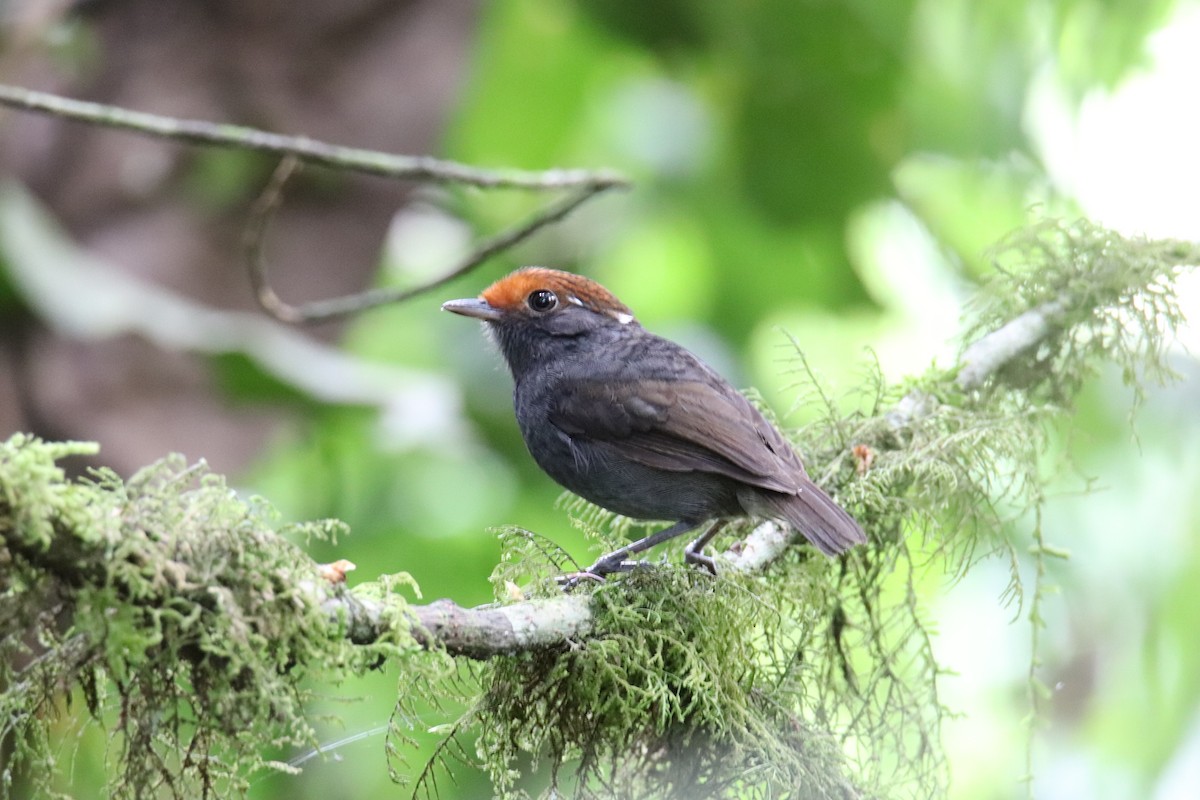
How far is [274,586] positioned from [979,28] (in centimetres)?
495

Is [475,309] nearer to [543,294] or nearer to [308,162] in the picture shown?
[543,294]

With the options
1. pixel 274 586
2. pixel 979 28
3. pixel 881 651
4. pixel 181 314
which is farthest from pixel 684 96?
pixel 274 586

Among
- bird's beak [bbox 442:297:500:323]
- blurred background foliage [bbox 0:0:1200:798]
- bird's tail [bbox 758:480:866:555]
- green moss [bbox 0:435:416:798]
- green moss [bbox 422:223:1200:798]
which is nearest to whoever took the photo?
green moss [bbox 0:435:416:798]

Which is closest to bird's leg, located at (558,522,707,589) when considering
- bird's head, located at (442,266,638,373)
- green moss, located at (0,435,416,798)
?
green moss, located at (0,435,416,798)

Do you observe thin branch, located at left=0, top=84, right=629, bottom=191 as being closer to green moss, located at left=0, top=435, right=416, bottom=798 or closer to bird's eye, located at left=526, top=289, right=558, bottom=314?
bird's eye, located at left=526, top=289, right=558, bottom=314

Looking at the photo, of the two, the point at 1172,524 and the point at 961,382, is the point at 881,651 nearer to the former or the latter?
the point at 961,382

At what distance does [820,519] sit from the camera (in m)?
3.09

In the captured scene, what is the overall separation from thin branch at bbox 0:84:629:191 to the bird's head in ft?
1.31

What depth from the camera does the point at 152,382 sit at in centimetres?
530

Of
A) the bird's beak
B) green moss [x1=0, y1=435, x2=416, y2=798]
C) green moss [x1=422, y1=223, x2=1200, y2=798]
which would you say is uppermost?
the bird's beak

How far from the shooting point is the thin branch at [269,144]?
10.4ft

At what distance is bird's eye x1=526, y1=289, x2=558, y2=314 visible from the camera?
160 inches

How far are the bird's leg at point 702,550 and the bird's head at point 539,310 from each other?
2.73ft

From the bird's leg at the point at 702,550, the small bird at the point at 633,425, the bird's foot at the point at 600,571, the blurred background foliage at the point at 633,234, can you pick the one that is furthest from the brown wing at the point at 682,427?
the blurred background foliage at the point at 633,234
